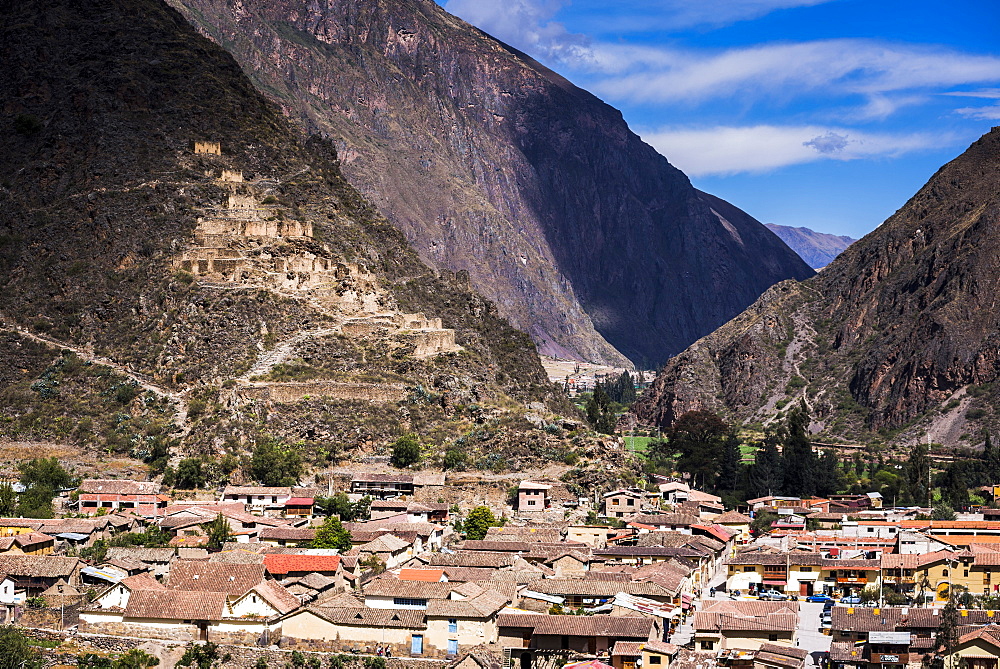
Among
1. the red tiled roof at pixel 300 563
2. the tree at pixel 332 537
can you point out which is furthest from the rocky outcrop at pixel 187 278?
the red tiled roof at pixel 300 563

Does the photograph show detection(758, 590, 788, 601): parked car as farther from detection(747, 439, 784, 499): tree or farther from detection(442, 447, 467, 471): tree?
detection(747, 439, 784, 499): tree

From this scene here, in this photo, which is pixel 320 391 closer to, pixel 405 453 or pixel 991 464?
pixel 405 453

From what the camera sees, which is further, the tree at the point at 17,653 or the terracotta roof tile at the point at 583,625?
the terracotta roof tile at the point at 583,625

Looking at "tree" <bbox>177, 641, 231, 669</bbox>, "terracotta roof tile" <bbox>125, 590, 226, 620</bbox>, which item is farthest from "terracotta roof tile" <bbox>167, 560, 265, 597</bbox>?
"tree" <bbox>177, 641, 231, 669</bbox>

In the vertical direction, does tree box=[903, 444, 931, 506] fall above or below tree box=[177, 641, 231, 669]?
above

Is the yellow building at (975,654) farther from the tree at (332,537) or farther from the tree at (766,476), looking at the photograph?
the tree at (766,476)

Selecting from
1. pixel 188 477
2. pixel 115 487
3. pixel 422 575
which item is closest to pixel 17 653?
pixel 422 575
